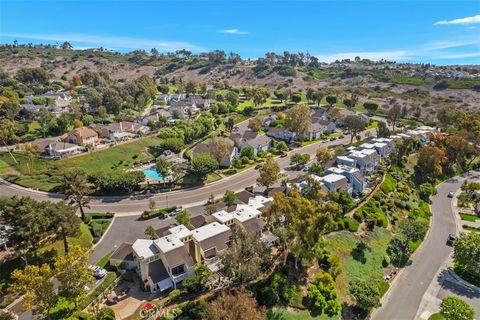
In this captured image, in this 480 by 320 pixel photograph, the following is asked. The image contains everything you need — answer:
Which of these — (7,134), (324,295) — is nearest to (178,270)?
(324,295)

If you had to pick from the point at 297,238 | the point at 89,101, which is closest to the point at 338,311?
the point at 297,238

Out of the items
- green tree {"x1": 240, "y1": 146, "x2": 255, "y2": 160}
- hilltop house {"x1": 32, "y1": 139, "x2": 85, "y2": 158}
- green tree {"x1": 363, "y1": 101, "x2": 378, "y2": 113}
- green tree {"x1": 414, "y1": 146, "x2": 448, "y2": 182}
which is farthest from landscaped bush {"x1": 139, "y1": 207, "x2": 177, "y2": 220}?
green tree {"x1": 363, "y1": 101, "x2": 378, "y2": 113}

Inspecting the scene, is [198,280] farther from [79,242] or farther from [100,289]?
[79,242]

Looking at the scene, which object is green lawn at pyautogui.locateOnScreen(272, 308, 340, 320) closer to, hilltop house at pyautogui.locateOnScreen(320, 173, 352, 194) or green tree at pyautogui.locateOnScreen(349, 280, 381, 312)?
green tree at pyautogui.locateOnScreen(349, 280, 381, 312)

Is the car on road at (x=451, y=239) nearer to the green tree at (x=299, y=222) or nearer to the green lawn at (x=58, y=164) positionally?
the green tree at (x=299, y=222)

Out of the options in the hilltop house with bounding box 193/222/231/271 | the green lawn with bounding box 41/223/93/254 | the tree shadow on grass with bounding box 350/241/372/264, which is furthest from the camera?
the tree shadow on grass with bounding box 350/241/372/264

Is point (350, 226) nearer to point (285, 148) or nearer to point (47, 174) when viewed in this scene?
point (285, 148)
